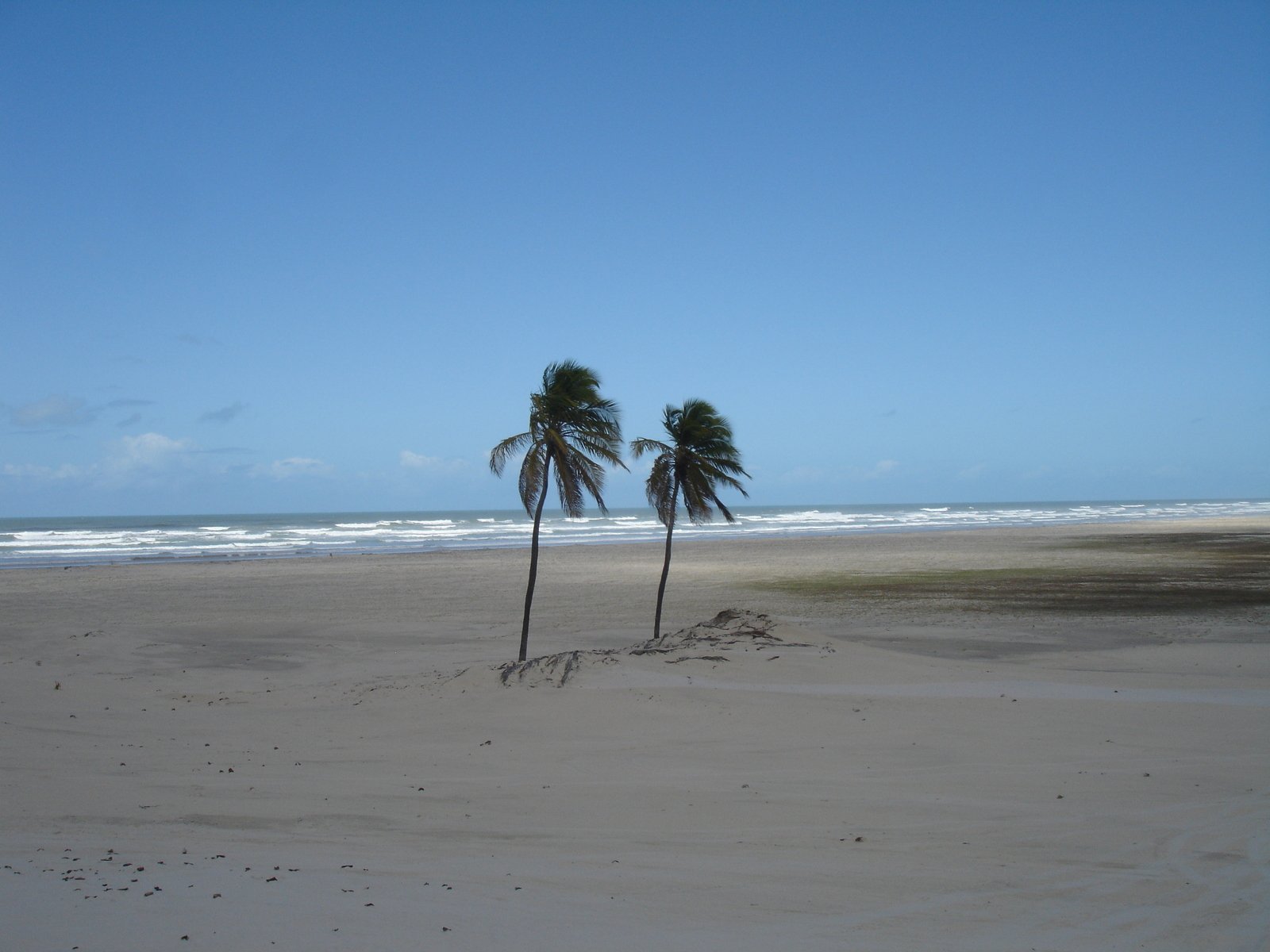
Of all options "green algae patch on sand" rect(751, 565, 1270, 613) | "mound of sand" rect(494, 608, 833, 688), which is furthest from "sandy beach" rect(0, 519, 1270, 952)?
"green algae patch on sand" rect(751, 565, 1270, 613)

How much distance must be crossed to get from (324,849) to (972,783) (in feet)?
17.6

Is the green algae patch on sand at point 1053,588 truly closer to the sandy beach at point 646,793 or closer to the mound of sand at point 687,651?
the sandy beach at point 646,793

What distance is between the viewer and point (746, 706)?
1048 centimetres

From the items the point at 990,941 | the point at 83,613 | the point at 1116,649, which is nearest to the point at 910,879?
the point at 990,941

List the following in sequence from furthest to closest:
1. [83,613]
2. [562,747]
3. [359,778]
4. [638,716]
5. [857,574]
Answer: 1. [857,574]
2. [83,613]
3. [638,716]
4. [562,747]
5. [359,778]

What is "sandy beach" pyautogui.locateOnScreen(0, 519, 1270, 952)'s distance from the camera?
15.8 feet

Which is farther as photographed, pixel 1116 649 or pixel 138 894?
pixel 1116 649

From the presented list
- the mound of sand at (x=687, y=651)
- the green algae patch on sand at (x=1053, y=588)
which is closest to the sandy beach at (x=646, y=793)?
the mound of sand at (x=687, y=651)

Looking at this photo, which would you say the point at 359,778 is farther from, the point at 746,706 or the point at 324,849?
the point at 746,706

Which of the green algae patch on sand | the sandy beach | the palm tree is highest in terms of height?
the palm tree

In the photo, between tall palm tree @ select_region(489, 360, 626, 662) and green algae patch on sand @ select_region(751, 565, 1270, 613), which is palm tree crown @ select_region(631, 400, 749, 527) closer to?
tall palm tree @ select_region(489, 360, 626, 662)

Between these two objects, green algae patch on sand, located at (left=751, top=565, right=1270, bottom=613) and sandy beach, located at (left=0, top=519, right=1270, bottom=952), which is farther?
green algae patch on sand, located at (left=751, top=565, right=1270, bottom=613)

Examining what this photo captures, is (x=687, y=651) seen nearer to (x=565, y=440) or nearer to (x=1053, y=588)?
(x=565, y=440)

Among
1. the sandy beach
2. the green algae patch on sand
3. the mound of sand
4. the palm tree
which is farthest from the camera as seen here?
the green algae patch on sand
